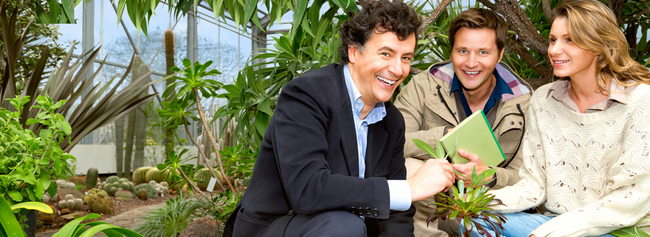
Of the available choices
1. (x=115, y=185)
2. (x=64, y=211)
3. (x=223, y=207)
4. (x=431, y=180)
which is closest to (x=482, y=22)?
(x=431, y=180)

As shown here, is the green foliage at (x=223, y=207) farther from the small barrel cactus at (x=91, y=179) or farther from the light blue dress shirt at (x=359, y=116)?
the small barrel cactus at (x=91, y=179)

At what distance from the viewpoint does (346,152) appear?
3.95 feet

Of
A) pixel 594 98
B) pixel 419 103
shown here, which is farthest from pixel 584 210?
pixel 419 103

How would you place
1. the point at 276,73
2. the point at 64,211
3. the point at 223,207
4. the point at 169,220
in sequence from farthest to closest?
the point at 64,211
the point at 223,207
the point at 169,220
the point at 276,73

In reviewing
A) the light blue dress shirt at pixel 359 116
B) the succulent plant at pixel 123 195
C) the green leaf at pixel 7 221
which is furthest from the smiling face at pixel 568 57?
the succulent plant at pixel 123 195

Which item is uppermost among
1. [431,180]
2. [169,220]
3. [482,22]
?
[482,22]

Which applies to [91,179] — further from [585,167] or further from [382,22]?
[585,167]

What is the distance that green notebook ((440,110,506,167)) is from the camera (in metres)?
1.26

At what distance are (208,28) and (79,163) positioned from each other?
4.43 m

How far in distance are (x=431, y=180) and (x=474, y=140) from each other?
29cm

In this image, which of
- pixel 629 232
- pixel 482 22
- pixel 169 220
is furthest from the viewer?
pixel 169 220

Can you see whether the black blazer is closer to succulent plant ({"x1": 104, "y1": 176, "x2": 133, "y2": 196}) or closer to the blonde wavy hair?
the blonde wavy hair

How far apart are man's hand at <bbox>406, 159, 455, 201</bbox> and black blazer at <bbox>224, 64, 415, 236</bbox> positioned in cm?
8

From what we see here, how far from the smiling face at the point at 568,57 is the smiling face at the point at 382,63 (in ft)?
1.36
